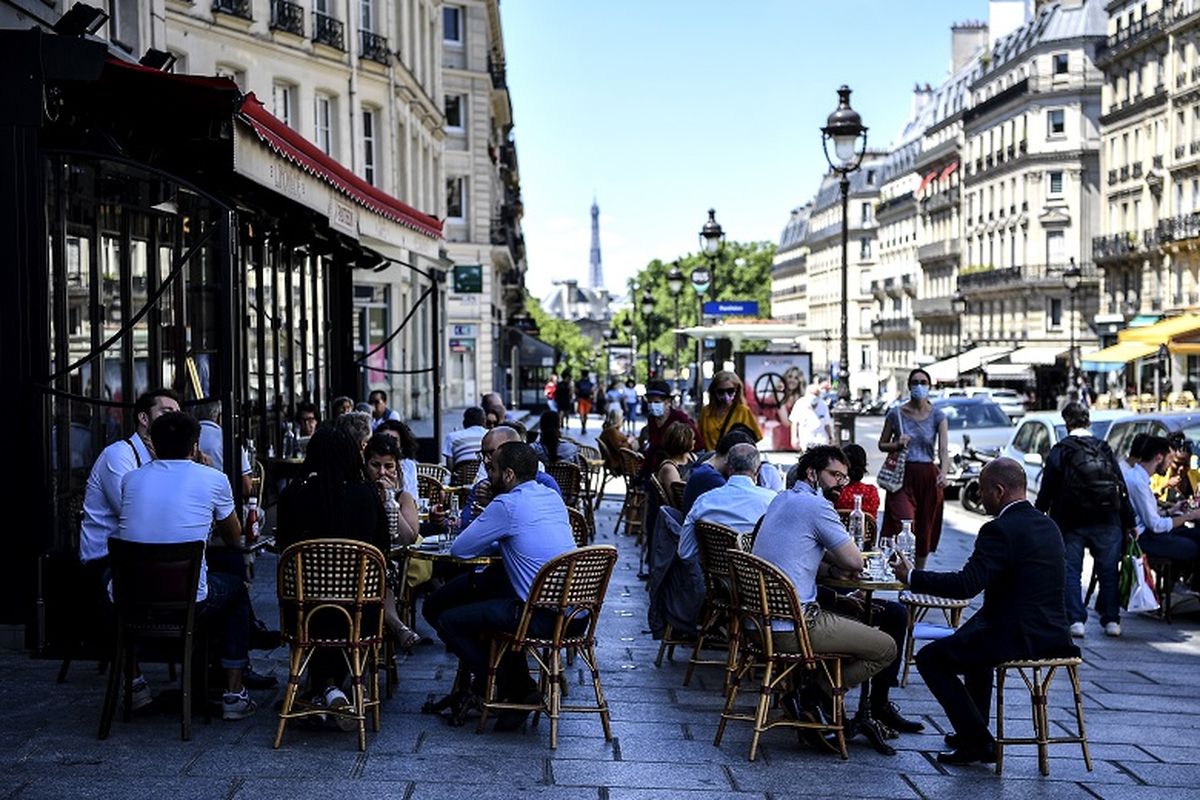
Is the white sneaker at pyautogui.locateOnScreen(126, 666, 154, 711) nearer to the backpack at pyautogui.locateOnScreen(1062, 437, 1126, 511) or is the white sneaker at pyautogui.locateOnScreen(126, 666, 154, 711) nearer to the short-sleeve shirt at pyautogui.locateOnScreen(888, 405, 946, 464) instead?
the backpack at pyautogui.locateOnScreen(1062, 437, 1126, 511)

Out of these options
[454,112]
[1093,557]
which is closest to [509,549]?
[1093,557]

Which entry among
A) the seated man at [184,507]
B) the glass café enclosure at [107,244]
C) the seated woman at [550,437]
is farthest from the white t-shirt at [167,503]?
the seated woman at [550,437]

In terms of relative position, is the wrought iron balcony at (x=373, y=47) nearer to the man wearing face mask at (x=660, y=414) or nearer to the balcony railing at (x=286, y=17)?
the balcony railing at (x=286, y=17)

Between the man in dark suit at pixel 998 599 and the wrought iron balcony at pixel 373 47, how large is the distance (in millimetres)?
26839

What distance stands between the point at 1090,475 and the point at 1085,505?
9.2 inches

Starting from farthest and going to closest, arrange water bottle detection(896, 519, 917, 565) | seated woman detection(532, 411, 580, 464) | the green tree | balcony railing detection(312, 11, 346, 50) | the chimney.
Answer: the green tree, the chimney, balcony railing detection(312, 11, 346, 50), seated woman detection(532, 411, 580, 464), water bottle detection(896, 519, 917, 565)

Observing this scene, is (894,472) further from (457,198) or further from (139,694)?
(457,198)

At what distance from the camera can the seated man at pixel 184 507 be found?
8.48 meters

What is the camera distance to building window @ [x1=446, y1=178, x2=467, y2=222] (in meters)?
55.3

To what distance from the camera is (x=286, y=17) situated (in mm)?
30422

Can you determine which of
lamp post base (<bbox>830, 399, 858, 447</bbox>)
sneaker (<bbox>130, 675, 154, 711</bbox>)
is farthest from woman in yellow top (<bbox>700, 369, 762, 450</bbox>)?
lamp post base (<bbox>830, 399, 858, 447</bbox>)

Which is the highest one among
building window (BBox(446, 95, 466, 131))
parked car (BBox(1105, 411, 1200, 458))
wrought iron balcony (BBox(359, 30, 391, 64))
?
building window (BBox(446, 95, 466, 131))

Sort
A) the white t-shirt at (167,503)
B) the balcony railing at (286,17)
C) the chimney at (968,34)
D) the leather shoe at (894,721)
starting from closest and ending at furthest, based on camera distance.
Answer: the white t-shirt at (167,503) → the leather shoe at (894,721) → the balcony railing at (286,17) → the chimney at (968,34)

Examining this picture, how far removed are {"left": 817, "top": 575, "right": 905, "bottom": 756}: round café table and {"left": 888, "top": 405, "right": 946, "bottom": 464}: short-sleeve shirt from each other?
20.5 ft
